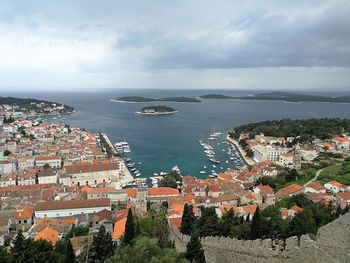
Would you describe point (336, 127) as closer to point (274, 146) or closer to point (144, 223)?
point (274, 146)

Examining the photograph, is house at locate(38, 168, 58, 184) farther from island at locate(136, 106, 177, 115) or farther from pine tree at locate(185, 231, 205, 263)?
island at locate(136, 106, 177, 115)

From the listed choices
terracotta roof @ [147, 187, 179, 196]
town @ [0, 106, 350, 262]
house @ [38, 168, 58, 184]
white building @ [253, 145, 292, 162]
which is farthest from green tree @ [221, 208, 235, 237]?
white building @ [253, 145, 292, 162]

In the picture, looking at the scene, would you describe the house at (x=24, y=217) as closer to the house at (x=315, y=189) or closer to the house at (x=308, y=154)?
the house at (x=315, y=189)

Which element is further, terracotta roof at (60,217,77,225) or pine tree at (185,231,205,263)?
terracotta roof at (60,217,77,225)

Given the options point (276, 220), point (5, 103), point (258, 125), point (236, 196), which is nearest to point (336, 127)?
point (258, 125)

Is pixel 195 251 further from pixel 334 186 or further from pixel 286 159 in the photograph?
pixel 286 159

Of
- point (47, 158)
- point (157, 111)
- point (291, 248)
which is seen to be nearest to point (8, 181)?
point (47, 158)
